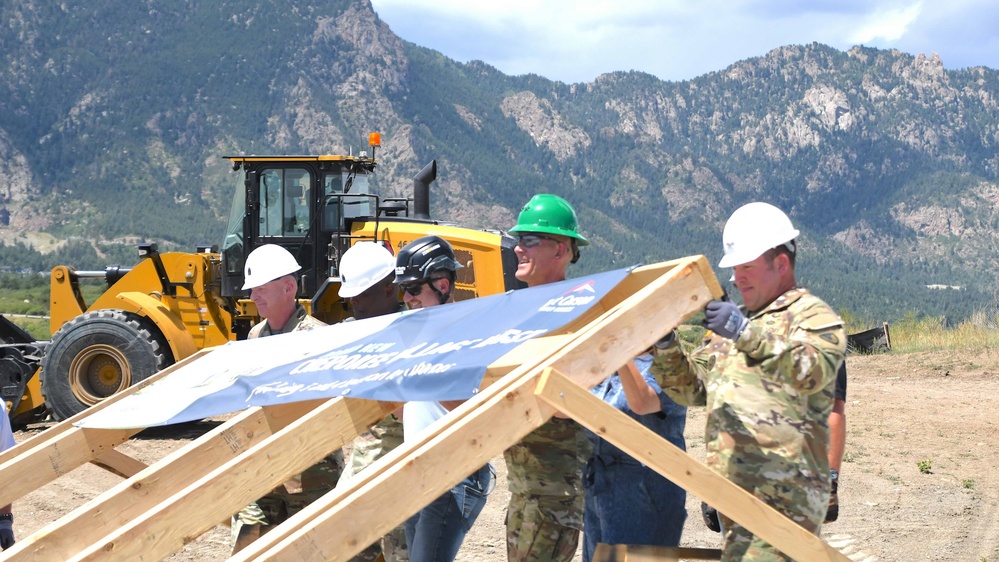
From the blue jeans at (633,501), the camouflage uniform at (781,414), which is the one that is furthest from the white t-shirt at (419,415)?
the camouflage uniform at (781,414)

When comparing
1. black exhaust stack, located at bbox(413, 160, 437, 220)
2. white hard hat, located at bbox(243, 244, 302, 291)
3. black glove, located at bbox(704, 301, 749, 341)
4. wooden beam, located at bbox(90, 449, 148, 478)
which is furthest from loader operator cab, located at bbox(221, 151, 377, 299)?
black glove, located at bbox(704, 301, 749, 341)

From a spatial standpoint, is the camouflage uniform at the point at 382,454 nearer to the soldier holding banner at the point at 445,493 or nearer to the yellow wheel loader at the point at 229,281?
the soldier holding banner at the point at 445,493

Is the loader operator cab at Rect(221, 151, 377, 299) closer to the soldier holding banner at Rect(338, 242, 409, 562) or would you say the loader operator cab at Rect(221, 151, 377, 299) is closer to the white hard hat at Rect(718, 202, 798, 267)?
the soldier holding banner at Rect(338, 242, 409, 562)

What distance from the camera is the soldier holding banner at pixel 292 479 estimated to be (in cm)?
488

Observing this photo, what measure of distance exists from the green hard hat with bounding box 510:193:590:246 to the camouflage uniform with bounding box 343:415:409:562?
3.20 ft

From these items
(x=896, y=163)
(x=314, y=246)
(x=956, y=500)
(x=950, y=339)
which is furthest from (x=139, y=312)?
(x=896, y=163)

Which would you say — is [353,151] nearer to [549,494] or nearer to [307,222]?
[307,222]

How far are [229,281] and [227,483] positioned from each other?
9.59m

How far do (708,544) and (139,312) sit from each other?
746cm

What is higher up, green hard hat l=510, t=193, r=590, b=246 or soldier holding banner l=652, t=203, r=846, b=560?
green hard hat l=510, t=193, r=590, b=246

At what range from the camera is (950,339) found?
62.8ft

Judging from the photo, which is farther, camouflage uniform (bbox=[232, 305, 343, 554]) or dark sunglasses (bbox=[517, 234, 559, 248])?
camouflage uniform (bbox=[232, 305, 343, 554])

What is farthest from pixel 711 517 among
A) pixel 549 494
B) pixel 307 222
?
pixel 307 222

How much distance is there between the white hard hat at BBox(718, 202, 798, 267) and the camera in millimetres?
3436
